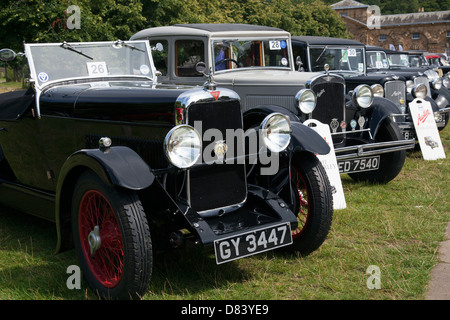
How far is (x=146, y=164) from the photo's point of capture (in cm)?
295

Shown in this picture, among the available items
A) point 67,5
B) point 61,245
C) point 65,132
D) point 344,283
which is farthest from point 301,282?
point 67,5

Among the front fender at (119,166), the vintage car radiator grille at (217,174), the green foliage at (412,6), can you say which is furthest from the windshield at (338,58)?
the green foliage at (412,6)

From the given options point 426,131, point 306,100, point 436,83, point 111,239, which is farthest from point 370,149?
point 436,83

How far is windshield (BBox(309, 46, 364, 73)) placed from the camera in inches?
311

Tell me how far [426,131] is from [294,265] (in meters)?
4.34

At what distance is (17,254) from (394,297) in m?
2.78

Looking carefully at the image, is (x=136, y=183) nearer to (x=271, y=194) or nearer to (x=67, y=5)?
(x=271, y=194)

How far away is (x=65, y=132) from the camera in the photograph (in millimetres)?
3918

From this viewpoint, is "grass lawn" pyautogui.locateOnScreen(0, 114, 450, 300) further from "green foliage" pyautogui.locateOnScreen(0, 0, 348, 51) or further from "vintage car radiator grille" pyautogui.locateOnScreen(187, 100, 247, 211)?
"green foliage" pyautogui.locateOnScreen(0, 0, 348, 51)

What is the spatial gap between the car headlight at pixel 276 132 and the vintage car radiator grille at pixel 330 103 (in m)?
2.28

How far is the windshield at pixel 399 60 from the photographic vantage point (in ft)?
42.7

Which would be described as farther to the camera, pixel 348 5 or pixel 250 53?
pixel 348 5

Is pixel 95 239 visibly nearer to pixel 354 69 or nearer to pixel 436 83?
pixel 354 69

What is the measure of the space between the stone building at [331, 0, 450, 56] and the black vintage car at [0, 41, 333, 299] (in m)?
56.2
